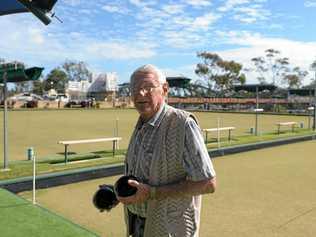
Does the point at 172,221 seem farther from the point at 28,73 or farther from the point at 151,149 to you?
the point at 28,73

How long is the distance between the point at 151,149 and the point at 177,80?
8.73m

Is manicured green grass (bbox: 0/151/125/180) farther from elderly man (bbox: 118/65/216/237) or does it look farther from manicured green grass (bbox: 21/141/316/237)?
elderly man (bbox: 118/65/216/237)

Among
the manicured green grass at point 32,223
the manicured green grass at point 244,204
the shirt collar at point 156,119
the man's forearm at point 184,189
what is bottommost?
the manicured green grass at point 244,204

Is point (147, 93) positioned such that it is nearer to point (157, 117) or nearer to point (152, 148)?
point (157, 117)

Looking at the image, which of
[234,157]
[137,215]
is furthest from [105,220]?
[234,157]

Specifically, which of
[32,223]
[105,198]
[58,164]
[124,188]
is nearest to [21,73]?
[58,164]

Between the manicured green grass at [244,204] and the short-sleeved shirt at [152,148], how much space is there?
8.15ft

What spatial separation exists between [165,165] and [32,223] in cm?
293

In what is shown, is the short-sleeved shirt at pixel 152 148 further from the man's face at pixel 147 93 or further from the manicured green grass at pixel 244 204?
the manicured green grass at pixel 244 204

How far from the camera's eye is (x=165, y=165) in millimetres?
1842

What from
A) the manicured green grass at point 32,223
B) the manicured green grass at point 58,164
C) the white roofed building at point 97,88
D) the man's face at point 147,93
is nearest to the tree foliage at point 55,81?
the white roofed building at point 97,88

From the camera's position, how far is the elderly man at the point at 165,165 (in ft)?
5.89

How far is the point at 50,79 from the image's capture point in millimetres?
78625

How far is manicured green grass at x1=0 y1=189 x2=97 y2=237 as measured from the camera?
402 cm
